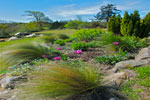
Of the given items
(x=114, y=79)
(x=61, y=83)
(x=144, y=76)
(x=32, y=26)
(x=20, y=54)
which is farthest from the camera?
(x=32, y=26)

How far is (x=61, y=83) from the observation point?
4.70 feet

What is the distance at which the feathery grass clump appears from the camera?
4.55 ft

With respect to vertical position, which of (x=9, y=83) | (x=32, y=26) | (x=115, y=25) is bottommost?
(x=9, y=83)

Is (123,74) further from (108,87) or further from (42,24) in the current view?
(42,24)

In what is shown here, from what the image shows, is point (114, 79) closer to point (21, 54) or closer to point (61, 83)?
point (61, 83)

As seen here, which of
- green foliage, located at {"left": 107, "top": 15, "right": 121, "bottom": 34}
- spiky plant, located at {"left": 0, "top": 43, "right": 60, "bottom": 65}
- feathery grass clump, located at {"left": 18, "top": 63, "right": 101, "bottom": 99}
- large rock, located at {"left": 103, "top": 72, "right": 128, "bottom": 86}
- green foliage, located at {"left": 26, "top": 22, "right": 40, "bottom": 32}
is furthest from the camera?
green foliage, located at {"left": 26, "top": 22, "right": 40, "bottom": 32}

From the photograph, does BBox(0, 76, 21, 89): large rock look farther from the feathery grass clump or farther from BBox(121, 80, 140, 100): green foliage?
BBox(121, 80, 140, 100): green foliage

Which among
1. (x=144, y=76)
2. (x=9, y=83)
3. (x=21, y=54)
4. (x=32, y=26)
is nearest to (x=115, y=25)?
(x=21, y=54)

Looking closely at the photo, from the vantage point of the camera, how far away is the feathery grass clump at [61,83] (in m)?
1.39

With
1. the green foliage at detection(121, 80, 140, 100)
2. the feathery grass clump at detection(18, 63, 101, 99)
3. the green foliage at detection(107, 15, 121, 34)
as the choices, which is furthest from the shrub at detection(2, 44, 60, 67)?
the green foliage at detection(107, 15, 121, 34)

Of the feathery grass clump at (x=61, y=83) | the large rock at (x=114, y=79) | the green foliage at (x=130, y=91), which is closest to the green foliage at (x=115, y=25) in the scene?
the large rock at (x=114, y=79)

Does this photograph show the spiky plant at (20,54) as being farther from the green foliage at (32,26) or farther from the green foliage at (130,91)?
the green foliage at (32,26)

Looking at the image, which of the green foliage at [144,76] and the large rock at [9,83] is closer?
the green foliage at [144,76]

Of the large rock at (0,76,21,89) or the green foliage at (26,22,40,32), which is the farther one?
the green foliage at (26,22,40,32)
